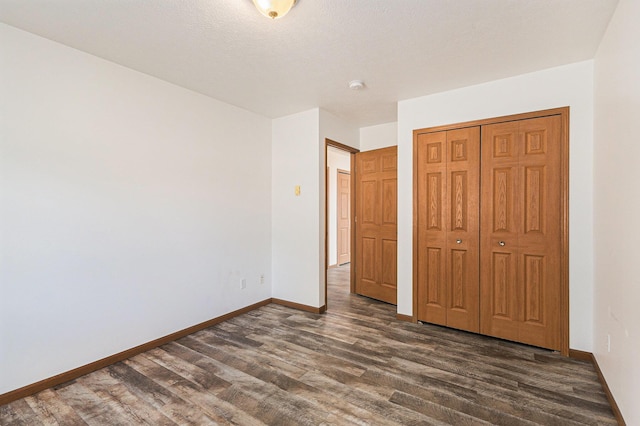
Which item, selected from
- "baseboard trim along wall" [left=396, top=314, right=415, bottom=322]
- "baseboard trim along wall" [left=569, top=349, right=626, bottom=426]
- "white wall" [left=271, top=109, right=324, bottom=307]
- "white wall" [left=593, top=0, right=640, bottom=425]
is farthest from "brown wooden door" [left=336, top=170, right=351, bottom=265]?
"white wall" [left=593, top=0, right=640, bottom=425]

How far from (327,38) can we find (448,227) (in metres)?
2.18

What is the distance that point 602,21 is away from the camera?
1.99m

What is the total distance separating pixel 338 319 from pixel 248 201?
184 centimetres

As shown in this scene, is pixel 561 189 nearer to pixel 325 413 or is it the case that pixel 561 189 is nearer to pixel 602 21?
pixel 602 21

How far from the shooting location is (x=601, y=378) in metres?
2.19

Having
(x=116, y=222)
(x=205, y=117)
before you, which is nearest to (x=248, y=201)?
(x=205, y=117)

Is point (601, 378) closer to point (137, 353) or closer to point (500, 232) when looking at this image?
point (500, 232)

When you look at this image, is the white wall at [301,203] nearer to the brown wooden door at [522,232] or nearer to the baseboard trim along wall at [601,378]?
the brown wooden door at [522,232]

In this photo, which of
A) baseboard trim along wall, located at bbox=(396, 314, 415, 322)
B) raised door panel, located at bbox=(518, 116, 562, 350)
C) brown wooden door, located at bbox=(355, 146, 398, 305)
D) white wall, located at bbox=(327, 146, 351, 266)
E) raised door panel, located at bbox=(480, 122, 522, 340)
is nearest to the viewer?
raised door panel, located at bbox=(518, 116, 562, 350)

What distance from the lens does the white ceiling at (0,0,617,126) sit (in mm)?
1865

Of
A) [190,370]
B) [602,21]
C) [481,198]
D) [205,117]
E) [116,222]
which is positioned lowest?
[190,370]

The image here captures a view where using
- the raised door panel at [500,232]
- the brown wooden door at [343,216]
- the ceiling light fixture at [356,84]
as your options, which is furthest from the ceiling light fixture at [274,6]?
the brown wooden door at [343,216]

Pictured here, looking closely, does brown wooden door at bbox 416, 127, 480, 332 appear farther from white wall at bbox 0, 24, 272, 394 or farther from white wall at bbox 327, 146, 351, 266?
white wall at bbox 327, 146, 351, 266

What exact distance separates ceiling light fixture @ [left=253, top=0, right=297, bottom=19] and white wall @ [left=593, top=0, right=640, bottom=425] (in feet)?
6.03
